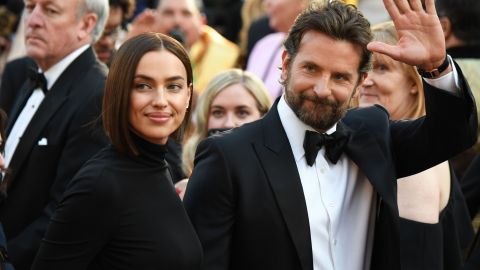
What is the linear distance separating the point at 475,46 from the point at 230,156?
2.80m

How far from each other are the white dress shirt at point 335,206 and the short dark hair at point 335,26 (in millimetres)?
268

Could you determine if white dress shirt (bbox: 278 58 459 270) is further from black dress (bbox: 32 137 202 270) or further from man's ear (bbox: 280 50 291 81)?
black dress (bbox: 32 137 202 270)

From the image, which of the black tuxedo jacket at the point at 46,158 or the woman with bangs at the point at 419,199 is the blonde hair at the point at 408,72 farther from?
the black tuxedo jacket at the point at 46,158

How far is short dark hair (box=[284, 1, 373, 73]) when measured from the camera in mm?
3793

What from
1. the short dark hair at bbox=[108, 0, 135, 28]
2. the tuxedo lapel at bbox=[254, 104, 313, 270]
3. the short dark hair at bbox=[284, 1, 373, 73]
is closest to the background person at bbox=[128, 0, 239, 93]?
the short dark hair at bbox=[108, 0, 135, 28]

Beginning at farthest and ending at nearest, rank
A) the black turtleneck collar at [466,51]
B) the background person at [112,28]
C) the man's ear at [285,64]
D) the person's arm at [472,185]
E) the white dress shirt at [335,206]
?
the background person at [112,28] < the black turtleneck collar at [466,51] < the person's arm at [472,185] < the man's ear at [285,64] < the white dress shirt at [335,206]

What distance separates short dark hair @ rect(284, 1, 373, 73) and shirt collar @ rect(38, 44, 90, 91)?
1.63 m

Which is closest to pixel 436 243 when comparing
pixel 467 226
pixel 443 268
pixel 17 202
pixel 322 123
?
pixel 443 268

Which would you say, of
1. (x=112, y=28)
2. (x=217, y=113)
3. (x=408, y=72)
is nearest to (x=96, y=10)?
(x=217, y=113)

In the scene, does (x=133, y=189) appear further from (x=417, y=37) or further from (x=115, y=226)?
(x=417, y=37)

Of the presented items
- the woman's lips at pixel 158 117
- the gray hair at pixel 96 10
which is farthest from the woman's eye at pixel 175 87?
the gray hair at pixel 96 10

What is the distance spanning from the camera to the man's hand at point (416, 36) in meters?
3.60

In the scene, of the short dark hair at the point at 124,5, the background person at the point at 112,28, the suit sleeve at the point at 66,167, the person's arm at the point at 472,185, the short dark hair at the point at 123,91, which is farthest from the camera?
the short dark hair at the point at 124,5

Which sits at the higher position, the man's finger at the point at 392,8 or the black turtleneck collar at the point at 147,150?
the man's finger at the point at 392,8
